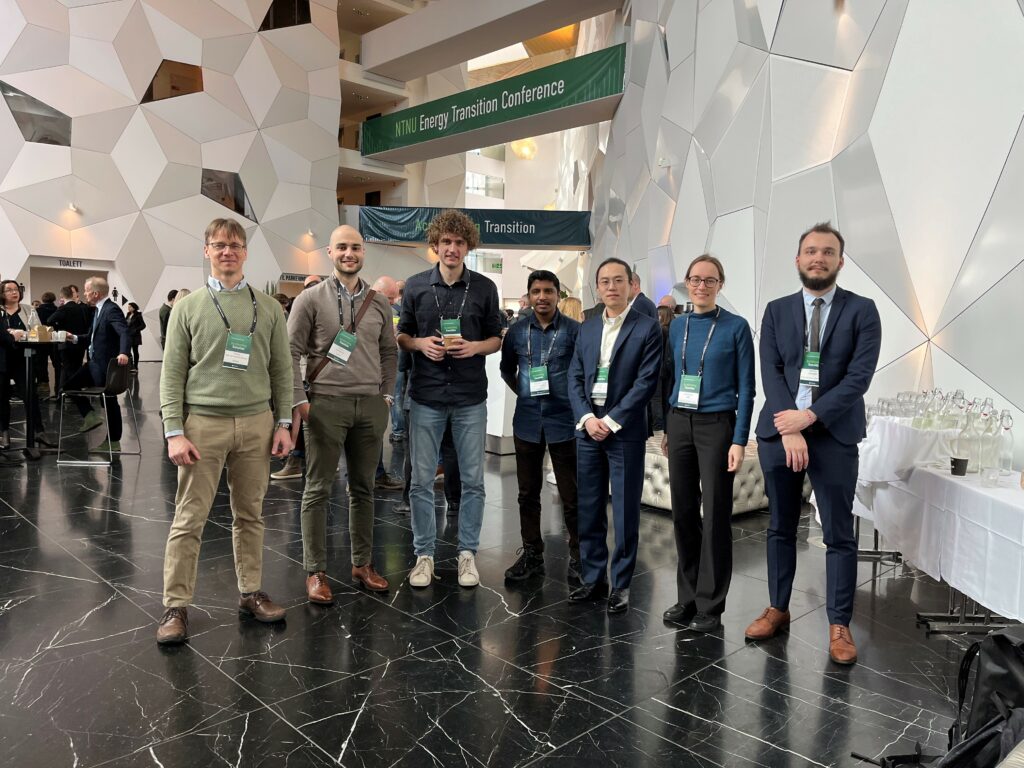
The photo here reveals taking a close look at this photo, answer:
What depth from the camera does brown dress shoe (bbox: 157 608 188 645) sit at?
9.12 feet

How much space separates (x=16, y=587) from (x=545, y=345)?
278 cm

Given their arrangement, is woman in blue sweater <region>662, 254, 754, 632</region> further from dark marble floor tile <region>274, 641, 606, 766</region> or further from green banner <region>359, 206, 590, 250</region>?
green banner <region>359, 206, 590, 250</region>

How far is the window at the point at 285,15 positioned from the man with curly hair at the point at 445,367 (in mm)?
14574

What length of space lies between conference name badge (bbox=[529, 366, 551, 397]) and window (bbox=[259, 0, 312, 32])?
1491 centimetres

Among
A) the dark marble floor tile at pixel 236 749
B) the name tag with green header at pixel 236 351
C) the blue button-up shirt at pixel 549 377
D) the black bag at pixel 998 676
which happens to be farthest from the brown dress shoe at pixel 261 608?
the black bag at pixel 998 676

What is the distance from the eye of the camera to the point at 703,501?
10.4 feet

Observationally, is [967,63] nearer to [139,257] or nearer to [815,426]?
[815,426]

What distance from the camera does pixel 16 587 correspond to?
3.35m

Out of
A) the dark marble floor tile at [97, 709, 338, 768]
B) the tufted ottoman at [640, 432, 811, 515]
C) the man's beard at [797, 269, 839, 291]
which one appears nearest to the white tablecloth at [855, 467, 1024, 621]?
the man's beard at [797, 269, 839, 291]

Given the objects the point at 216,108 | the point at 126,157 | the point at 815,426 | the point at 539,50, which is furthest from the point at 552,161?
the point at 815,426

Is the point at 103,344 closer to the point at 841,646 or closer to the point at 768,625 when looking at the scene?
the point at 768,625

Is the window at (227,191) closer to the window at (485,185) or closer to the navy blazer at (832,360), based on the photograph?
the navy blazer at (832,360)

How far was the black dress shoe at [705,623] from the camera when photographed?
3.06m

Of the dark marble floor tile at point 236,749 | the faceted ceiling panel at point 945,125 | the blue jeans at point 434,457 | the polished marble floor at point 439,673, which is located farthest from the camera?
the faceted ceiling panel at point 945,125
